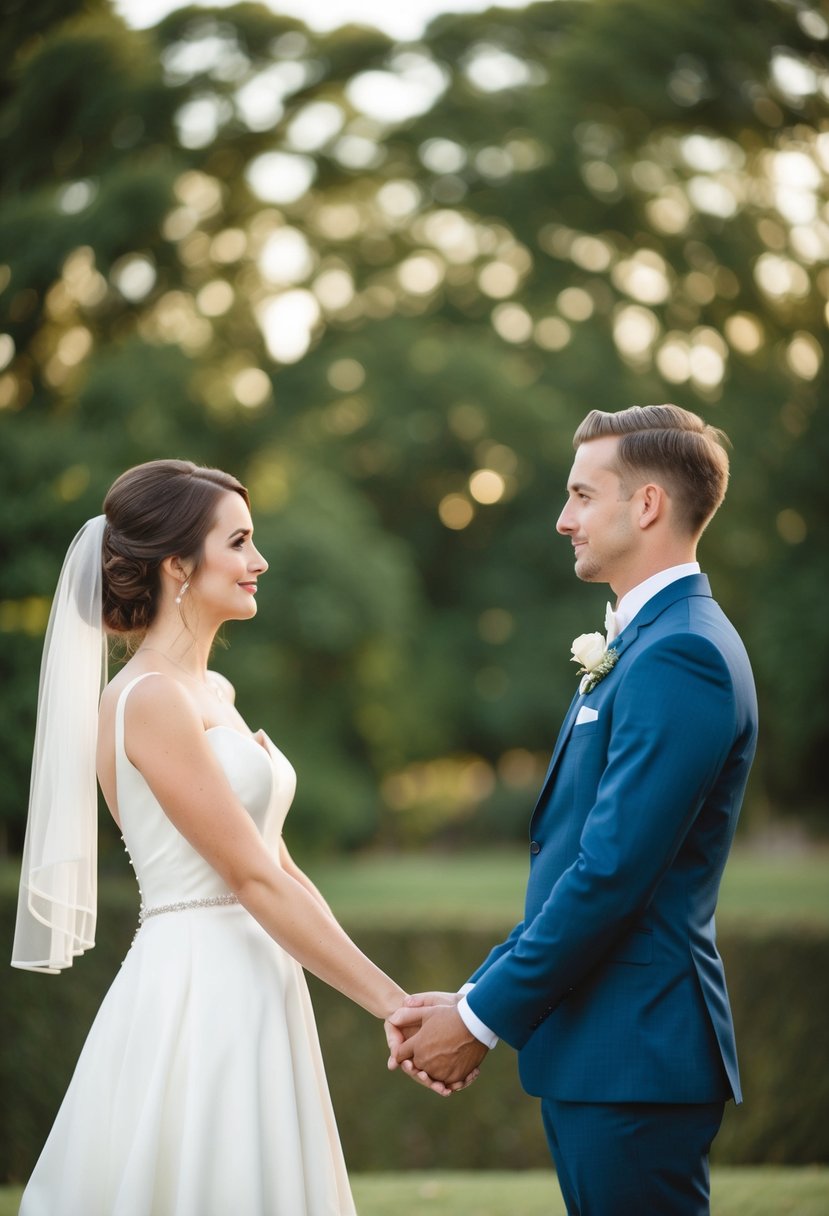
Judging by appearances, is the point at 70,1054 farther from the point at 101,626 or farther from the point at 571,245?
the point at 571,245

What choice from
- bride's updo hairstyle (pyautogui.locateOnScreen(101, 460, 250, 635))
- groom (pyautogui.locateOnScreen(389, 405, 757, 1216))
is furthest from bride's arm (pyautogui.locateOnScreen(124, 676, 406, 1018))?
groom (pyautogui.locateOnScreen(389, 405, 757, 1216))

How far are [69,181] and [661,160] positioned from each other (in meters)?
10.5

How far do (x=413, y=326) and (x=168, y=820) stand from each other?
21098 millimetres

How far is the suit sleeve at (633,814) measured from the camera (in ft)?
9.96

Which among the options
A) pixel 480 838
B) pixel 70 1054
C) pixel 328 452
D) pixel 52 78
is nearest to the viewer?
pixel 70 1054

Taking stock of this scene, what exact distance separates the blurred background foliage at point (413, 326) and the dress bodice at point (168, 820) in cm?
486

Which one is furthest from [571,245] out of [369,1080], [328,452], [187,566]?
[187,566]

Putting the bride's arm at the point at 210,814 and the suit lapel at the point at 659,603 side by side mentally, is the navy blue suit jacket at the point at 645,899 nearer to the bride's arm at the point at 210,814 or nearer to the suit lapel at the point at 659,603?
the suit lapel at the point at 659,603

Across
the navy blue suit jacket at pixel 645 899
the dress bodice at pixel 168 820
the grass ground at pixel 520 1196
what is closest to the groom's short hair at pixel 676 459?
the navy blue suit jacket at pixel 645 899

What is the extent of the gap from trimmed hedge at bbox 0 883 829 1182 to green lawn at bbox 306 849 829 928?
40 cm

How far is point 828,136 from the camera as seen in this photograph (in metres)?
15.1

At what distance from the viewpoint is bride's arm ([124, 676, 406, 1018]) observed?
352 cm

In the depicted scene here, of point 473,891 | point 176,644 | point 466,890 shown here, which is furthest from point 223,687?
point 466,890

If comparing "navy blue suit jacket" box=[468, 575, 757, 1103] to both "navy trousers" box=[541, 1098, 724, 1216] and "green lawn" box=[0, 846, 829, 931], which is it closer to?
"navy trousers" box=[541, 1098, 724, 1216]
